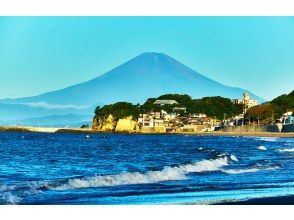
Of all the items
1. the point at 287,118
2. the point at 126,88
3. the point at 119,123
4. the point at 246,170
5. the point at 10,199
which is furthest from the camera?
the point at 287,118

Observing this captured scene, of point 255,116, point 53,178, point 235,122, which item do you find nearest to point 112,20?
point 53,178

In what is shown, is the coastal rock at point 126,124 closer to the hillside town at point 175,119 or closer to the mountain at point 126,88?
the hillside town at point 175,119

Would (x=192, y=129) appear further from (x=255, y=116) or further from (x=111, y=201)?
(x=111, y=201)

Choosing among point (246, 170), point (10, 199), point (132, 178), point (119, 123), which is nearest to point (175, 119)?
point (119, 123)

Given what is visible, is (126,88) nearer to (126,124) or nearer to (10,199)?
(10,199)

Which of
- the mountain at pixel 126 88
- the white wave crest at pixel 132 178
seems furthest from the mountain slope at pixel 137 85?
the white wave crest at pixel 132 178

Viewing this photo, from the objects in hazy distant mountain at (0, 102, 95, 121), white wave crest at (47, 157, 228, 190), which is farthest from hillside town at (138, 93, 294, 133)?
white wave crest at (47, 157, 228, 190)

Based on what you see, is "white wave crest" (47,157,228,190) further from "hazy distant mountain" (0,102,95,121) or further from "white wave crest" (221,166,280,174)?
"hazy distant mountain" (0,102,95,121)
